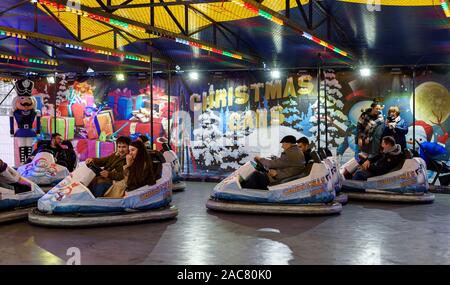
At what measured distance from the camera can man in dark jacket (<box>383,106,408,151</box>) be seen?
792 cm

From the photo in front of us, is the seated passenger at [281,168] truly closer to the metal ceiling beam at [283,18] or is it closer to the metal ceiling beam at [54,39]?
the metal ceiling beam at [283,18]

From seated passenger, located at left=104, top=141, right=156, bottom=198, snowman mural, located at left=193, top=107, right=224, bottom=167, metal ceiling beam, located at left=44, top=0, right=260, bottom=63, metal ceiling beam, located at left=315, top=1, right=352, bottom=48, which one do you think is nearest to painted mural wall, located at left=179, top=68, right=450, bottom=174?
snowman mural, located at left=193, top=107, right=224, bottom=167

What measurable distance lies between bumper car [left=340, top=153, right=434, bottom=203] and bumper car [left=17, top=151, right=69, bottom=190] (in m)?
3.90

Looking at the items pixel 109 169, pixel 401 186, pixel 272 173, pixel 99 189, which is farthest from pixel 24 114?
pixel 401 186

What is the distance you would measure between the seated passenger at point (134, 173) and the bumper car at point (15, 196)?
840mm

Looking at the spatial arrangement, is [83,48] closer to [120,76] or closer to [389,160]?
[120,76]

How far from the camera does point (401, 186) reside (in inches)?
266

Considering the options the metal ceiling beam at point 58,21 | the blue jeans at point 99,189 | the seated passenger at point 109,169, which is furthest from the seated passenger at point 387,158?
A: the metal ceiling beam at point 58,21

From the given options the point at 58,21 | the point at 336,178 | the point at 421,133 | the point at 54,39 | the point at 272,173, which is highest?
the point at 58,21

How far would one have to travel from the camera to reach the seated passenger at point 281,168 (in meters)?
5.85

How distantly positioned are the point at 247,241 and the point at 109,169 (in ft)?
5.80

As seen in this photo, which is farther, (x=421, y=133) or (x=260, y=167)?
(x=421, y=133)

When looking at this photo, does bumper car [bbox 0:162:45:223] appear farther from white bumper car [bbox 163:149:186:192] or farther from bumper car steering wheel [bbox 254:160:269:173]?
white bumper car [bbox 163:149:186:192]
